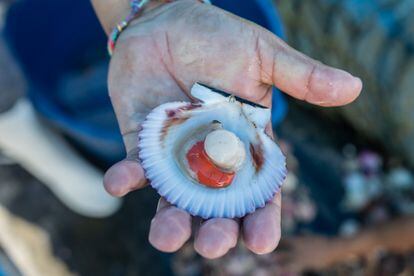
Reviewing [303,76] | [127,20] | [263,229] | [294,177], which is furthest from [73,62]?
[263,229]

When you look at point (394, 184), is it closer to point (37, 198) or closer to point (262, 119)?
point (262, 119)

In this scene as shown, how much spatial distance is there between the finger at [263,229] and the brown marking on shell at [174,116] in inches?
12.2

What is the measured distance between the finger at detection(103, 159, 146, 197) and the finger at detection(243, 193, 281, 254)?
252 mm

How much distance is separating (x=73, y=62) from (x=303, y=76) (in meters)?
1.40

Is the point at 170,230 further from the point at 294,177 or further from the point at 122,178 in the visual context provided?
the point at 294,177

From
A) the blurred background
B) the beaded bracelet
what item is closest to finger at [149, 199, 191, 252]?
the beaded bracelet

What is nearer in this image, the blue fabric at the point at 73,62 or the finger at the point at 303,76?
the finger at the point at 303,76

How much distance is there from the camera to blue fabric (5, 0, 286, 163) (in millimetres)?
1771

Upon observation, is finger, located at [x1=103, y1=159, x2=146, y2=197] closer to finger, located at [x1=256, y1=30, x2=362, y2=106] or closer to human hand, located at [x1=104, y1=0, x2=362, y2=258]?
human hand, located at [x1=104, y1=0, x2=362, y2=258]

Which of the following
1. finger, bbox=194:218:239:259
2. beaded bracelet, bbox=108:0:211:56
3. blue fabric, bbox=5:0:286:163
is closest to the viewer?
finger, bbox=194:218:239:259

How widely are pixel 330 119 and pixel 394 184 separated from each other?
41cm

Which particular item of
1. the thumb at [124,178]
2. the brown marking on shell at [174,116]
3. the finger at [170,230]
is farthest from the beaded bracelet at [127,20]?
the finger at [170,230]

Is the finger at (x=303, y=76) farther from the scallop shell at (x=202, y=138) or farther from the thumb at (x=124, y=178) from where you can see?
the thumb at (x=124, y=178)

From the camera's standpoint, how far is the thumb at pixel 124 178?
1.11 metres
